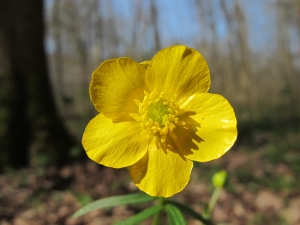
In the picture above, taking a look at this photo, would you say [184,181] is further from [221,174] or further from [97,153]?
[221,174]

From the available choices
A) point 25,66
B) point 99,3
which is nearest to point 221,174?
point 25,66

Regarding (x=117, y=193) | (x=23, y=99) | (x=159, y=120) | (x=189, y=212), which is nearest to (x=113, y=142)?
(x=159, y=120)

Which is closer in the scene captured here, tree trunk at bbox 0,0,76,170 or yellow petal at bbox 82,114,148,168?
yellow petal at bbox 82,114,148,168

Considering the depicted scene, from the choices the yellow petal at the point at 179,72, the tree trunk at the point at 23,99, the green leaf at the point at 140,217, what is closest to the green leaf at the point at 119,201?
the green leaf at the point at 140,217

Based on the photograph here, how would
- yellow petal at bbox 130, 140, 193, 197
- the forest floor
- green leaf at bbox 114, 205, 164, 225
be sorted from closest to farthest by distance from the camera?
yellow petal at bbox 130, 140, 193, 197, green leaf at bbox 114, 205, 164, 225, the forest floor

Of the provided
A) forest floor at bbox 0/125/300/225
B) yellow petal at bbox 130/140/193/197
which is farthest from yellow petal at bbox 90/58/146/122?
forest floor at bbox 0/125/300/225

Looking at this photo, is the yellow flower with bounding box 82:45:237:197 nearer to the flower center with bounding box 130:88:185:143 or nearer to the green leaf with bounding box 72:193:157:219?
the flower center with bounding box 130:88:185:143

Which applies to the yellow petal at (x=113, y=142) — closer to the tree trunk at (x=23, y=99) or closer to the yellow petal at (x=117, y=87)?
the yellow petal at (x=117, y=87)
